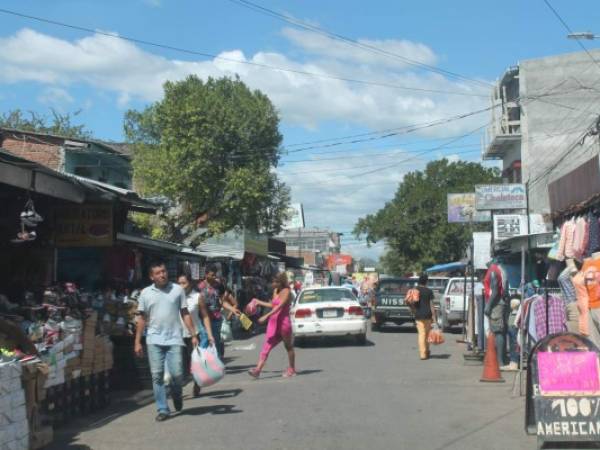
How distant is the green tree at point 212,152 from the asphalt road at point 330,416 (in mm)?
19132

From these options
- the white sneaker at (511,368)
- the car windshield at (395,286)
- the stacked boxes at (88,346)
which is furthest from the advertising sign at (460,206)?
the stacked boxes at (88,346)

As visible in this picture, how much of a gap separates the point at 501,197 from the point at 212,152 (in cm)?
1196

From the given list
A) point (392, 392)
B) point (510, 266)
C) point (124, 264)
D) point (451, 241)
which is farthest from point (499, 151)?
point (392, 392)

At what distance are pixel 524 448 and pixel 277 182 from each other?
1100 inches

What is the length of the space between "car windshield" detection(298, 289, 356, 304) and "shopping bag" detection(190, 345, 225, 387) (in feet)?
34.8

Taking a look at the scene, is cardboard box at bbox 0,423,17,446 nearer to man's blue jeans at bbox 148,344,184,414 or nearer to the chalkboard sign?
man's blue jeans at bbox 148,344,184,414

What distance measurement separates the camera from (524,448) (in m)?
7.55

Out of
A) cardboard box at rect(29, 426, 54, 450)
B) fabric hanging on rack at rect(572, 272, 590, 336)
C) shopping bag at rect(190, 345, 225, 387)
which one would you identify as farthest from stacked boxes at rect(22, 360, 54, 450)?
fabric hanging on rack at rect(572, 272, 590, 336)

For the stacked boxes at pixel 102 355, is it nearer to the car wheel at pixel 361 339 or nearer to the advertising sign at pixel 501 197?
the car wheel at pixel 361 339

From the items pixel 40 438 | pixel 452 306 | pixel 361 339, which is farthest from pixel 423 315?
pixel 40 438

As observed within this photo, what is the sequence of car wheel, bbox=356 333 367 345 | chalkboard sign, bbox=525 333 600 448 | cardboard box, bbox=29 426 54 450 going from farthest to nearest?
car wheel, bbox=356 333 367 345 → cardboard box, bbox=29 426 54 450 → chalkboard sign, bbox=525 333 600 448

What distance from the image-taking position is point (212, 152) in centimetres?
3303

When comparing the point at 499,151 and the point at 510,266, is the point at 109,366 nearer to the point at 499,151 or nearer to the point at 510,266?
the point at 510,266

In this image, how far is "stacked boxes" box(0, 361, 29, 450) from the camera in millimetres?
6488
